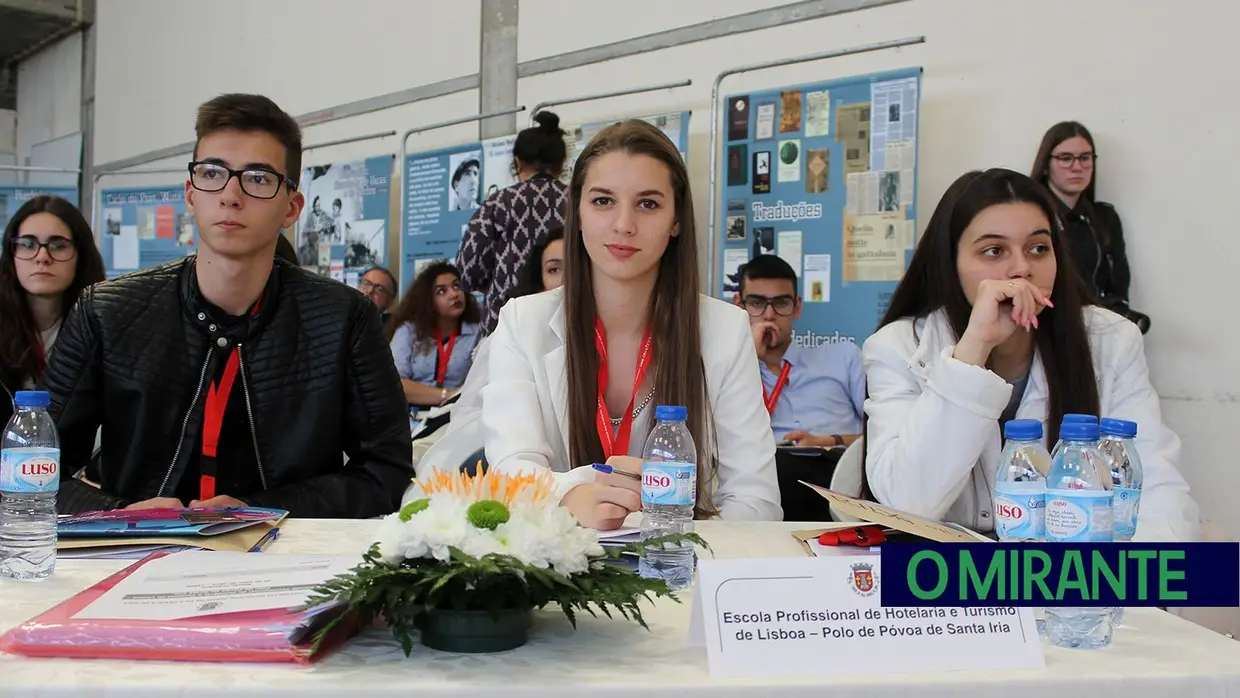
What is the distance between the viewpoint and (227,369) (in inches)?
81.0

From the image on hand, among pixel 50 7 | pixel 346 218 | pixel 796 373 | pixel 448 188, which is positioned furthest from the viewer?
pixel 50 7

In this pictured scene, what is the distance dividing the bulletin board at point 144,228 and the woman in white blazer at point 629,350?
7.69 meters

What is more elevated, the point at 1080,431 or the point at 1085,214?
the point at 1085,214

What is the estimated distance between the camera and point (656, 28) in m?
5.77

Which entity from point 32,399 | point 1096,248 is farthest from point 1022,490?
point 1096,248

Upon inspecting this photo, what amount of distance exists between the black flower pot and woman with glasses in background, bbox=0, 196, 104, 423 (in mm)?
2519

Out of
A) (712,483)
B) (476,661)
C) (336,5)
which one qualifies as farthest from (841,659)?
(336,5)

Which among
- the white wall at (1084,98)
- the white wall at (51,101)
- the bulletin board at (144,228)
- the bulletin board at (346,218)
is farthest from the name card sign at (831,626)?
the white wall at (51,101)

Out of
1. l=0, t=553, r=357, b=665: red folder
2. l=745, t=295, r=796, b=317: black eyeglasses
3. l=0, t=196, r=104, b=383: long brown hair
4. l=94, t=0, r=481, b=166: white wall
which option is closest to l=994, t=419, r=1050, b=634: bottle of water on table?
l=0, t=553, r=357, b=665: red folder

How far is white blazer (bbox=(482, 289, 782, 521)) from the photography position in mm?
1961

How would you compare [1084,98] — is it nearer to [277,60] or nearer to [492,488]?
[492,488]

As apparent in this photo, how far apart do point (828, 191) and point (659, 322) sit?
3050mm

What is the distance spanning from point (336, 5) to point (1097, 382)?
723 cm

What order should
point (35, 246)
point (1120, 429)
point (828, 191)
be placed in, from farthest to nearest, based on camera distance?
point (828, 191) < point (35, 246) < point (1120, 429)
